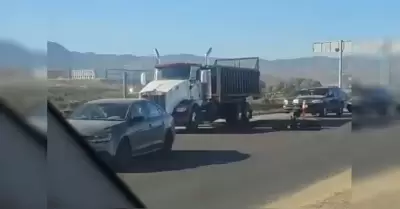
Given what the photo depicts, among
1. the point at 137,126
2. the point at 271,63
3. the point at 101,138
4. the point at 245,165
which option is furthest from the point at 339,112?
the point at 101,138

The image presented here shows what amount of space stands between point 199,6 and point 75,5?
0.79m

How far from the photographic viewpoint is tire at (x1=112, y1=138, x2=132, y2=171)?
4395mm

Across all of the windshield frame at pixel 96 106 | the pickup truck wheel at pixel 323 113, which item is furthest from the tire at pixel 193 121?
the pickup truck wheel at pixel 323 113

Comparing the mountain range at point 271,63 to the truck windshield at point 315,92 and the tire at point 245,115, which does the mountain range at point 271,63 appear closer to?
the truck windshield at point 315,92

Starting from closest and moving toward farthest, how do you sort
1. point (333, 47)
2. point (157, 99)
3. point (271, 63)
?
point (333, 47) < point (271, 63) < point (157, 99)

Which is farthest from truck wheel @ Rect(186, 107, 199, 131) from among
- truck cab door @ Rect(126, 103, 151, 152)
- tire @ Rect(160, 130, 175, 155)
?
truck cab door @ Rect(126, 103, 151, 152)

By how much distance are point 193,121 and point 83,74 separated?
2.51 feet

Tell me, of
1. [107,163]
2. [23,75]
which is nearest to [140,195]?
[107,163]

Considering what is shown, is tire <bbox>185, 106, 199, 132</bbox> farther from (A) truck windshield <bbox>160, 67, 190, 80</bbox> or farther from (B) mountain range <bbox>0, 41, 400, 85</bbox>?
(B) mountain range <bbox>0, 41, 400, 85</bbox>

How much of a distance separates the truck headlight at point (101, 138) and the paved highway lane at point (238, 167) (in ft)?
0.81

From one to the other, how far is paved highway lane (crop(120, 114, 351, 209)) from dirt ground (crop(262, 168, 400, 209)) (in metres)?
0.06

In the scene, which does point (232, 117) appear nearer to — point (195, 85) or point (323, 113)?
point (195, 85)

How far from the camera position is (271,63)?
14.2ft

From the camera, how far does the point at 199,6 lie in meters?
4.28
